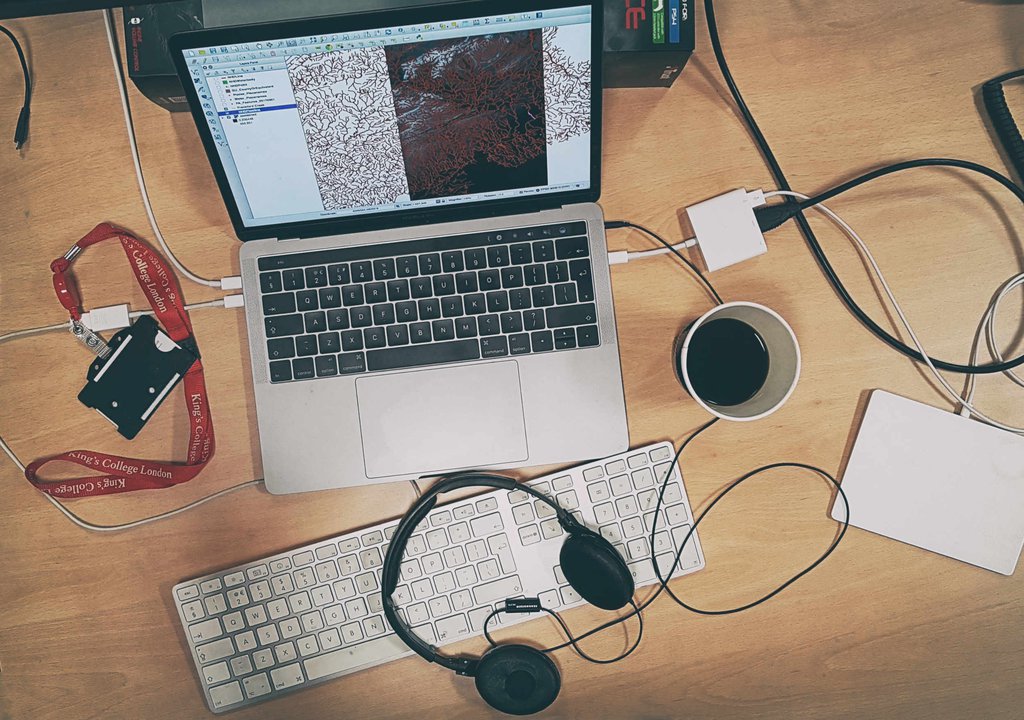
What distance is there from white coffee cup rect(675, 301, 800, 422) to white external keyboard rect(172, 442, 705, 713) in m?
0.09

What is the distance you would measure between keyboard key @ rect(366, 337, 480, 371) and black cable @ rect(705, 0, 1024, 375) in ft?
1.25

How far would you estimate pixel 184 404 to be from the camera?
77cm

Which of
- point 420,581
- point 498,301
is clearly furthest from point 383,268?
point 420,581

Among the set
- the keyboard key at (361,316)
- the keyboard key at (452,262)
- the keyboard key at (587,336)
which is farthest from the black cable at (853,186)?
the keyboard key at (361,316)

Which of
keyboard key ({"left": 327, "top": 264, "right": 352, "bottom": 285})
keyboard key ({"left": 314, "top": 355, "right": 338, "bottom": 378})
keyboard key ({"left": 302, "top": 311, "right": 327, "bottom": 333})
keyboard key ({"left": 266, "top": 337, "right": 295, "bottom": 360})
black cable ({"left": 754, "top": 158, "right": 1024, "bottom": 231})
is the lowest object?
keyboard key ({"left": 314, "top": 355, "right": 338, "bottom": 378})

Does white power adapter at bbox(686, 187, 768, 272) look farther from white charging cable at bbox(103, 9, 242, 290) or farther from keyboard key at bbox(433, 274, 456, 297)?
white charging cable at bbox(103, 9, 242, 290)

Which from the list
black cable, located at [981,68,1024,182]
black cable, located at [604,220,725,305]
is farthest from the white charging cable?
black cable, located at [981,68,1024,182]

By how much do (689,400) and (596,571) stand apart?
21 cm

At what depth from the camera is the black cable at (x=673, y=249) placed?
76 centimetres

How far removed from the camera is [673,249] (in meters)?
0.76

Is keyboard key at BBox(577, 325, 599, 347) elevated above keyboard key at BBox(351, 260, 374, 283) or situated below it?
below

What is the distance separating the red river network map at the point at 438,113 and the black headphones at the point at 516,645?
12.3 inches

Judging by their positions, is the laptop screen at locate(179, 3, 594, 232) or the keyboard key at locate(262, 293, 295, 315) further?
the keyboard key at locate(262, 293, 295, 315)

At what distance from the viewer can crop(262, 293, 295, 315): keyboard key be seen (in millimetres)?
733
